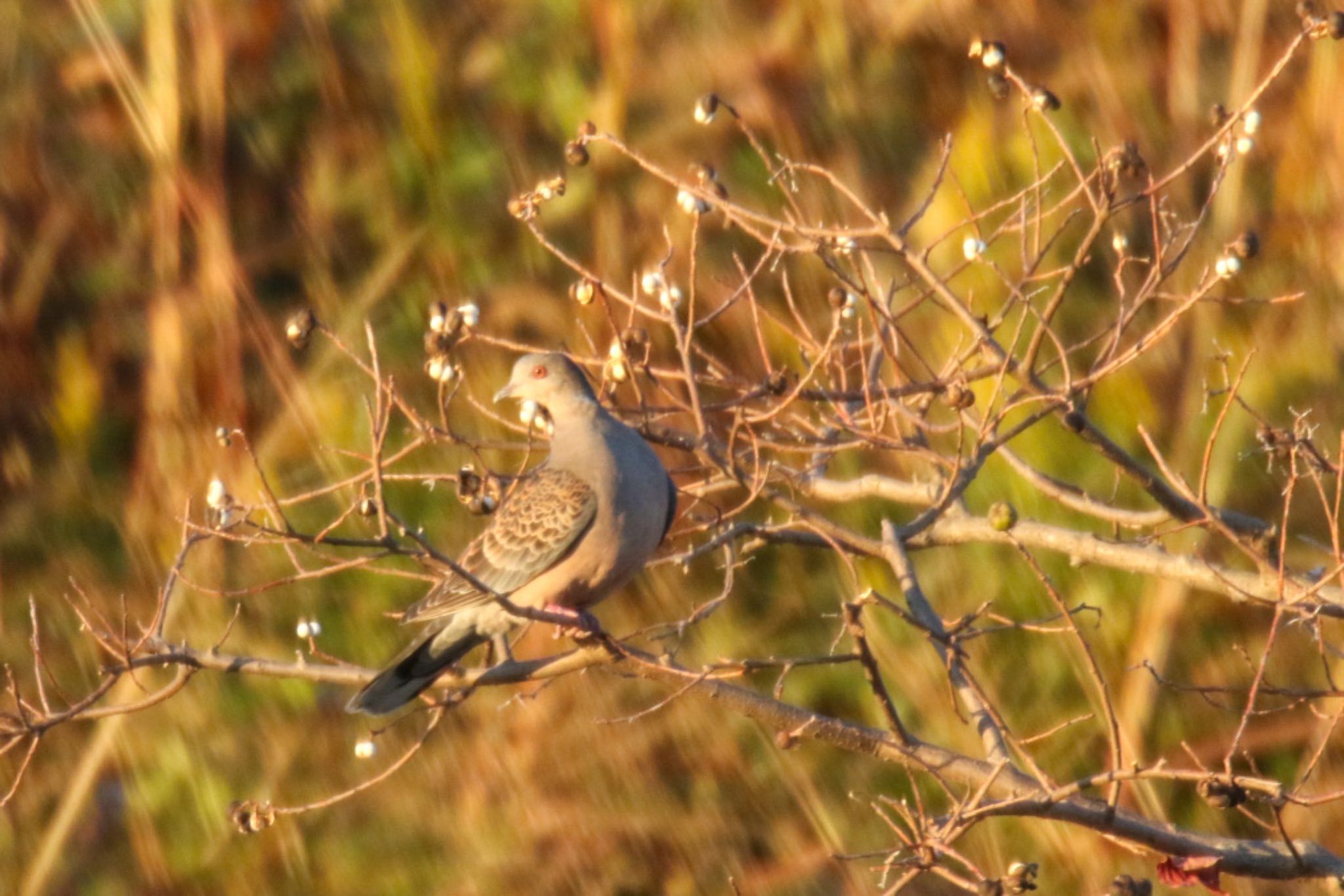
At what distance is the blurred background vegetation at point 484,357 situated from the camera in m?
7.58

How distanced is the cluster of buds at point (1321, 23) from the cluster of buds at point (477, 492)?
1.91m

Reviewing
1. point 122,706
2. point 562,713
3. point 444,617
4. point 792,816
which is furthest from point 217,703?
point 122,706

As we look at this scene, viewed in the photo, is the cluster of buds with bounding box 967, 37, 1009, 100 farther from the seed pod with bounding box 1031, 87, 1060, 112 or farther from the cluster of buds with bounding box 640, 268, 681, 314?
the cluster of buds with bounding box 640, 268, 681, 314

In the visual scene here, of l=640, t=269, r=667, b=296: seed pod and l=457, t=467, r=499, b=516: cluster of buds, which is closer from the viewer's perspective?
l=457, t=467, r=499, b=516: cluster of buds

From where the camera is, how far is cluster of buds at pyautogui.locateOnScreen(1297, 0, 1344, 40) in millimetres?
3860

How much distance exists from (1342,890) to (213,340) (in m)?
6.40

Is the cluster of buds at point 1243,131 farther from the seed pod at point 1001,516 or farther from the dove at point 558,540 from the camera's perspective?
the dove at point 558,540

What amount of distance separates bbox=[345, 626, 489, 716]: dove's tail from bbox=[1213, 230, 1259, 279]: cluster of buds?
195cm

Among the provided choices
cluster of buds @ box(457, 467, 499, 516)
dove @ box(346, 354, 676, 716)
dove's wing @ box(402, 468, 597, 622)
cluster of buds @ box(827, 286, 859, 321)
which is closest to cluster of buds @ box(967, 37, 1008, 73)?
cluster of buds @ box(827, 286, 859, 321)

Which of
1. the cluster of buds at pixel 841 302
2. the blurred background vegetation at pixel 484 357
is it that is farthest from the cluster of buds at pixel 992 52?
the blurred background vegetation at pixel 484 357

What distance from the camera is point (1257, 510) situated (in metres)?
7.57

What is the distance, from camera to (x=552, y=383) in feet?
16.6

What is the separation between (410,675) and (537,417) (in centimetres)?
70

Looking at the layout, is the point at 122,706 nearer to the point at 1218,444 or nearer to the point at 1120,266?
the point at 1120,266
